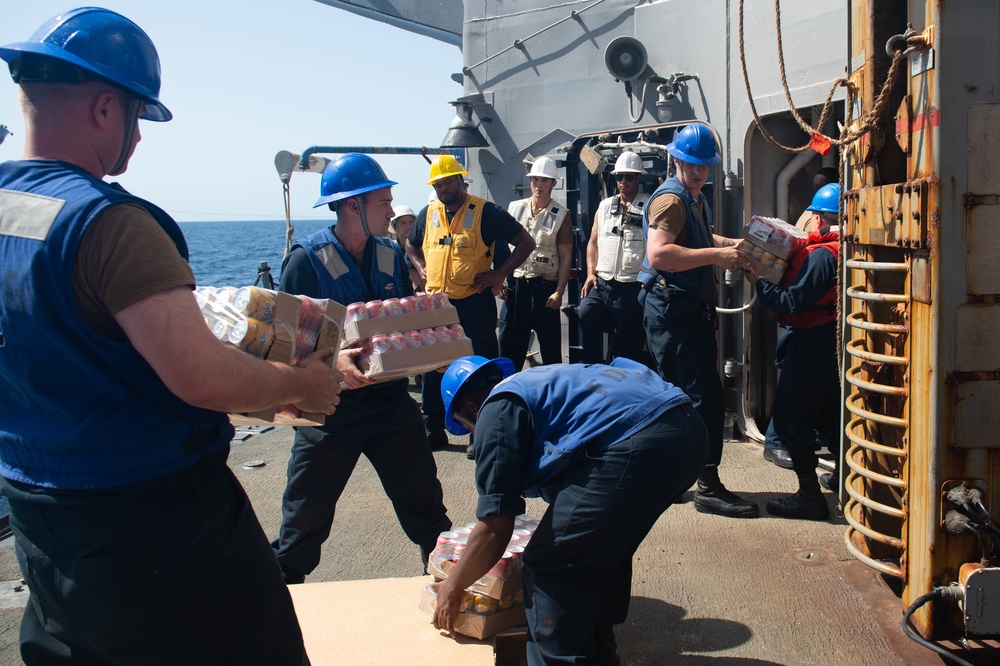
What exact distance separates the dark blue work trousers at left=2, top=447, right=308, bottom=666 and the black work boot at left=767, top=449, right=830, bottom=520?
3.41 metres

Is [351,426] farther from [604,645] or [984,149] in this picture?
[984,149]

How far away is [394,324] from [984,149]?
222 centimetres

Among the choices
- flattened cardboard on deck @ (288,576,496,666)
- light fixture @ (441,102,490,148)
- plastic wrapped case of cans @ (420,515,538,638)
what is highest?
light fixture @ (441,102,490,148)

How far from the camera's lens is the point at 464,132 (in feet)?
28.7

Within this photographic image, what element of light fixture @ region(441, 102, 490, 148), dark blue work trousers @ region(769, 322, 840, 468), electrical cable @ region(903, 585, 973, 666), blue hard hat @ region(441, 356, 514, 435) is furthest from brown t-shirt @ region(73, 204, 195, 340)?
light fixture @ region(441, 102, 490, 148)

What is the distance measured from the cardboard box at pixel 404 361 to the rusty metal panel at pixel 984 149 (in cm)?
205

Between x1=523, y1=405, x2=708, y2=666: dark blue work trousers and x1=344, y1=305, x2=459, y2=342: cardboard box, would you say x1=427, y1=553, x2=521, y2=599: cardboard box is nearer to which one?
x1=523, y1=405, x2=708, y2=666: dark blue work trousers

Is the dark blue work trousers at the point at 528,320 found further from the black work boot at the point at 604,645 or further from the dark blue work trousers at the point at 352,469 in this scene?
the black work boot at the point at 604,645

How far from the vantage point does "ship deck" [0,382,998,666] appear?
3447 mm

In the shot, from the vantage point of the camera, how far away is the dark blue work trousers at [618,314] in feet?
21.3

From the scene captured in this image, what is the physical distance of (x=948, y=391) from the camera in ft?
9.77

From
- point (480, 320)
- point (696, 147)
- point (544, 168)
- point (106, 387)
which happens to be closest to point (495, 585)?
point (106, 387)

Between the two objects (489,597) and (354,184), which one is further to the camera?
(354,184)

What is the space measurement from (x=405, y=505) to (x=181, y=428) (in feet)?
6.73
